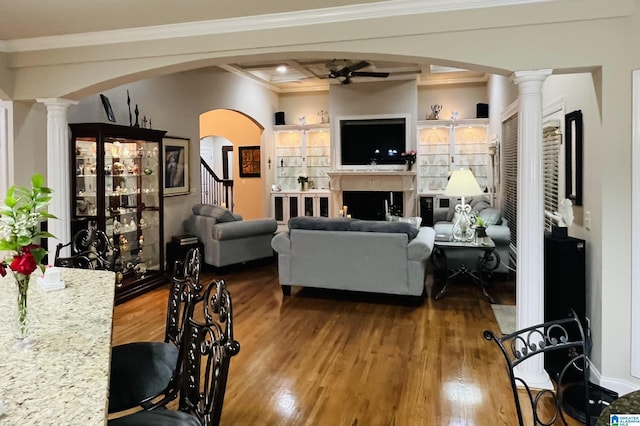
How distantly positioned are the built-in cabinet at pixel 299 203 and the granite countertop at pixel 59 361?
7624 mm

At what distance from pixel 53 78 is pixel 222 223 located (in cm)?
299

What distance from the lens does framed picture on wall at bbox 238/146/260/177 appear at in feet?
34.5

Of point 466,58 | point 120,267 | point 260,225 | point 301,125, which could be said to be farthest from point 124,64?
point 301,125

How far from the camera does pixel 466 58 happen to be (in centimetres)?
343

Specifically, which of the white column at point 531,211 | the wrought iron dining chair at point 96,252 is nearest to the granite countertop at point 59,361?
the wrought iron dining chair at point 96,252

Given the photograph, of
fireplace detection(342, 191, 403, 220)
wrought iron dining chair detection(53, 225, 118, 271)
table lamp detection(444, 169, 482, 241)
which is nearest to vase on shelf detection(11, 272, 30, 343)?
wrought iron dining chair detection(53, 225, 118, 271)

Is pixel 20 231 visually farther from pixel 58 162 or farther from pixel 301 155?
pixel 301 155

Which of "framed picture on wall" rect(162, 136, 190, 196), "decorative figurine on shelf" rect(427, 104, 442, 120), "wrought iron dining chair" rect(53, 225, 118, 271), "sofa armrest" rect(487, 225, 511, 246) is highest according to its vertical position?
"decorative figurine on shelf" rect(427, 104, 442, 120)

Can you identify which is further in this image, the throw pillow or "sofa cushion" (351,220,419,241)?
the throw pillow

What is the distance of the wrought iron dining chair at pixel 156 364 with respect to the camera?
1967 millimetres

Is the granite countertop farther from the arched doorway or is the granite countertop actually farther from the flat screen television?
the arched doorway

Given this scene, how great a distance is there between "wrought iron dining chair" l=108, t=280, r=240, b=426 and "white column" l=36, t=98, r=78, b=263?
3619 millimetres

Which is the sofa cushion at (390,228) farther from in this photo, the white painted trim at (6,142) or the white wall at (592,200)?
the white painted trim at (6,142)

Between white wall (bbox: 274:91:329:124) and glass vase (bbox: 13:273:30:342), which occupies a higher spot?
white wall (bbox: 274:91:329:124)
